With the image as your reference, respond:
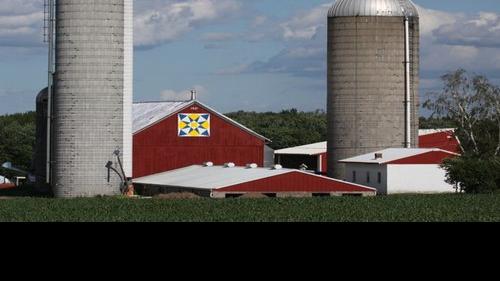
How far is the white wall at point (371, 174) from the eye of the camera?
2606 inches

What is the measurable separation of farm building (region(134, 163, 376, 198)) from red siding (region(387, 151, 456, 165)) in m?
3.82

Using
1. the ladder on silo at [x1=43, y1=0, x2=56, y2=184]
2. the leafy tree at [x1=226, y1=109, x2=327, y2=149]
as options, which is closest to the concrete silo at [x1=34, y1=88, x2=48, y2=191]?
the ladder on silo at [x1=43, y1=0, x2=56, y2=184]

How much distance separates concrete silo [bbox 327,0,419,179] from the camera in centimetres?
7069

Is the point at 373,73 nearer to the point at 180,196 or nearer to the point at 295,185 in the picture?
the point at 295,185

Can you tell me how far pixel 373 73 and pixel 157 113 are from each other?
1308 cm

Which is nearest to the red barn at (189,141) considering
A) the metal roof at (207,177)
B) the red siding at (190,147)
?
the red siding at (190,147)

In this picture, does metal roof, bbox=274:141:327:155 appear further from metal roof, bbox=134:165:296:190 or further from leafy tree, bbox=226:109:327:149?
metal roof, bbox=134:165:296:190

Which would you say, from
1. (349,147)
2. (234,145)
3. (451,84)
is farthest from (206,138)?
(451,84)

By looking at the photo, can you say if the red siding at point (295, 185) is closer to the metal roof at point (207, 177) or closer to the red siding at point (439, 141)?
the metal roof at point (207, 177)

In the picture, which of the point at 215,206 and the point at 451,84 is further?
the point at 451,84
